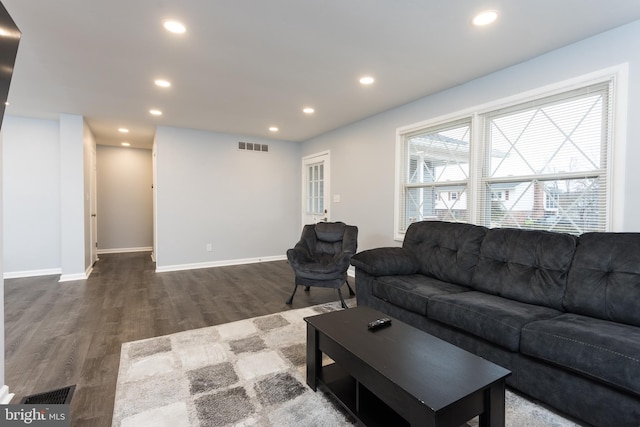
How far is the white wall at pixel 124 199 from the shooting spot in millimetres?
6738

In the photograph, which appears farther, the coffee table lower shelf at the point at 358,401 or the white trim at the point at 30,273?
the white trim at the point at 30,273

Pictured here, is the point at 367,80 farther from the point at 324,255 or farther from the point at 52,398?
the point at 52,398

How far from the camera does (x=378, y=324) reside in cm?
178

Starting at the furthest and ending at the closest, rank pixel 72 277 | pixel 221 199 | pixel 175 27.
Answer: pixel 221 199 → pixel 72 277 → pixel 175 27

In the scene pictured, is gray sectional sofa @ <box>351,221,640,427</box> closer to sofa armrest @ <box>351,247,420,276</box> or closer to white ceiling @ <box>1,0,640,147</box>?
sofa armrest @ <box>351,247,420,276</box>

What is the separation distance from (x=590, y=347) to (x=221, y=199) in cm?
525

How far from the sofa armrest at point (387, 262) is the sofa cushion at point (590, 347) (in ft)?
4.16

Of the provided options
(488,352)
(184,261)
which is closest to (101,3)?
(488,352)

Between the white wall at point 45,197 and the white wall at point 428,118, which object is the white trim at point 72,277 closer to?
the white wall at point 45,197

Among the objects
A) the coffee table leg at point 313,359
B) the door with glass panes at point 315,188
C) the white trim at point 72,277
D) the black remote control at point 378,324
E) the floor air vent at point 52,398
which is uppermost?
the door with glass panes at point 315,188

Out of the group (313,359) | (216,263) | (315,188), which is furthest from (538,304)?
(216,263)

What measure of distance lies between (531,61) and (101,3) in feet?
11.0

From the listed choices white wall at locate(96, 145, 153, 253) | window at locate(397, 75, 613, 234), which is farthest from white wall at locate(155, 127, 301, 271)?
window at locate(397, 75, 613, 234)

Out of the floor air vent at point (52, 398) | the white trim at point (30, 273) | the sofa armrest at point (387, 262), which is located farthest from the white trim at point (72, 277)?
the sofa armrest at point (387, 262)
